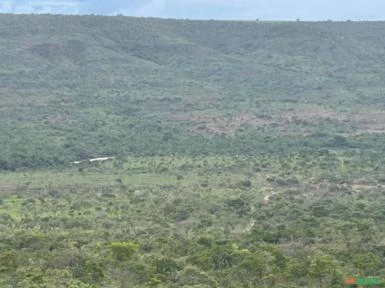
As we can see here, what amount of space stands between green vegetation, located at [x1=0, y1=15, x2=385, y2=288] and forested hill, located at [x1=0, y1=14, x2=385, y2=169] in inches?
13.4

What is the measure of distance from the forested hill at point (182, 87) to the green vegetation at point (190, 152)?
1.12ft

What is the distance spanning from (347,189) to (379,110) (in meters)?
47.3

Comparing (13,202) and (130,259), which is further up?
(130,259)

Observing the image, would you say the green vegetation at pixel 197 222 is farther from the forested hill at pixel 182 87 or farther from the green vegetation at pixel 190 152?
the forested hill at pixel 182 87

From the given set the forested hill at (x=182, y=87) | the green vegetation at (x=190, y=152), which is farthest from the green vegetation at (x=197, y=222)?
the forested hill at (x=182, y=87)

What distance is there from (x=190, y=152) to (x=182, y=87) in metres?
43.0

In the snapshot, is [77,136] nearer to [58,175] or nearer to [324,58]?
[58,175]

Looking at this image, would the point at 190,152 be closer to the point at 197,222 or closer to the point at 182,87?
the point at 197,222

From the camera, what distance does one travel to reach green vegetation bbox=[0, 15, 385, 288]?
39.2 metres

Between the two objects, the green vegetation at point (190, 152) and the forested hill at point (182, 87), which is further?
the forested hill at point (182, 87)

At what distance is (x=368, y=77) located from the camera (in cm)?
14650

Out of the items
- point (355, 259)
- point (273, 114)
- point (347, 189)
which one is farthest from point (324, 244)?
point (273, 114)

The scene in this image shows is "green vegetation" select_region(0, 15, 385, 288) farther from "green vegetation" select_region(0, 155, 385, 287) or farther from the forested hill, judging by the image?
the forested hill

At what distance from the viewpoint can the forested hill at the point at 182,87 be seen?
9775 cm
